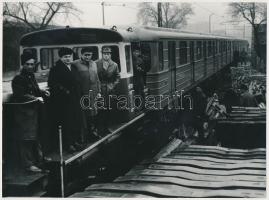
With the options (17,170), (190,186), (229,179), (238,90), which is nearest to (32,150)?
(17,170)

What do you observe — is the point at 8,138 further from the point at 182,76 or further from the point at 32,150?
the point at 182,76

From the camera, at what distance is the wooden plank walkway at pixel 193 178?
15.7ft

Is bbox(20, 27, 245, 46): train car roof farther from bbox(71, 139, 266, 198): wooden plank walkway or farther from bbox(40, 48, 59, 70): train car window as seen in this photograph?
A: bbox(71, 139, 266, 198): wooden plank walkway

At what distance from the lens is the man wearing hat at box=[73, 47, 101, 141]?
18.9ft

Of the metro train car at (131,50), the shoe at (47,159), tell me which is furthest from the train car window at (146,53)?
the shoe at (47,159)

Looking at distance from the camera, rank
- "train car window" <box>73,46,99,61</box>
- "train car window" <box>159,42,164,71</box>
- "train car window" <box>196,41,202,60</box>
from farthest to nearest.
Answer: "train car window" <box>196,41,202,60</box> < "train car window" <box>159,42,164,71</box> < "train car window" <box>73,46,99,61</box>

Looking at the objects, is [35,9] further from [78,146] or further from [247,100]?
[247,100]

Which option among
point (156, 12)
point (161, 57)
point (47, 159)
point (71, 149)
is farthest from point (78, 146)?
point (156, 12)

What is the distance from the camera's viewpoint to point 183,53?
10.1 metres

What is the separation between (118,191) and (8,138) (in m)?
1.55

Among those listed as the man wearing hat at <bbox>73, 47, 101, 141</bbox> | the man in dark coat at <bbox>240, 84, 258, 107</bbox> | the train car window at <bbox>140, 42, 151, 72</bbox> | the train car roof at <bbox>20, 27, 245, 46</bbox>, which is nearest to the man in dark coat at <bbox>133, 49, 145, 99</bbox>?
the train car window at <bbox>140, 42, 151, 72</bbox>

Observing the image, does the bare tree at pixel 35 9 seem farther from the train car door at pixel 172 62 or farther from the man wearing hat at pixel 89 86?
the train car door at pixel 172 62

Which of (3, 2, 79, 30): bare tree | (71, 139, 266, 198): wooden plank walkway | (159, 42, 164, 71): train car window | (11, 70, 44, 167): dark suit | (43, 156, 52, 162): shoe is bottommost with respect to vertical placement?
(71, 139, 266, 198): wooden plank walkway

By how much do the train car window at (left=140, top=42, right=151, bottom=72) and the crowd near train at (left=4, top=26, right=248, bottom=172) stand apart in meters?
0.02
